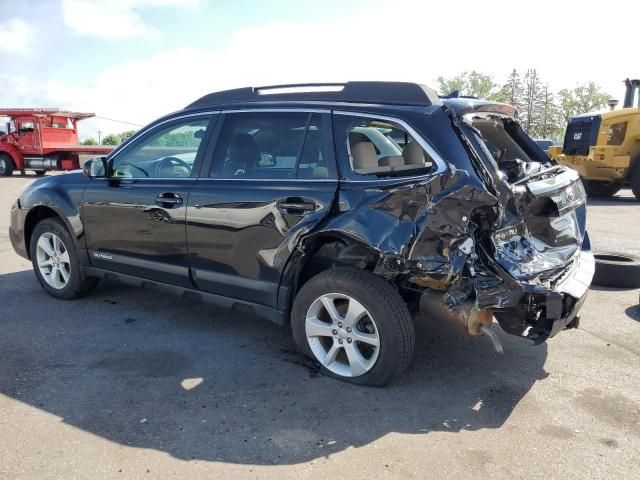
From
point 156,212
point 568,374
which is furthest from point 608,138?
point 156,212

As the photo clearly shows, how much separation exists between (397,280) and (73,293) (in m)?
3.25

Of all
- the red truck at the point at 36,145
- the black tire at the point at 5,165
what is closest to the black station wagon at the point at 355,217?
the red truck at the point at 36,145

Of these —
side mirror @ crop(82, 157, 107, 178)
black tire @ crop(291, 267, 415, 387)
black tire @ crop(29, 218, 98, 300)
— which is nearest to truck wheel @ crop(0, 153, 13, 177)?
black tire @ crop(29, 218, 98, 300)

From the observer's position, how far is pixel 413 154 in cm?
337

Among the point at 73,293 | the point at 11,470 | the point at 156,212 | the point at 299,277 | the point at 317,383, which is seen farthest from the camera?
the point at 73,293

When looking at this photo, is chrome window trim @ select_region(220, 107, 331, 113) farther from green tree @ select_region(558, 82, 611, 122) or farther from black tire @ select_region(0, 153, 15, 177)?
green tree @ select_region(558, 82, 611, 122)

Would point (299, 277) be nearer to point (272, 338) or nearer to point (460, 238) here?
point (272, 338)

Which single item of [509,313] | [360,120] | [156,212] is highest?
[360,120]

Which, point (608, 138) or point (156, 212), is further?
point (608, 138)

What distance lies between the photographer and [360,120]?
11.7 feet

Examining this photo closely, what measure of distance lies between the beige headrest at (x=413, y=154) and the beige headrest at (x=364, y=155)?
20 centimetres

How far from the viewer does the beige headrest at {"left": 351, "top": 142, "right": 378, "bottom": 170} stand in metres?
3.49

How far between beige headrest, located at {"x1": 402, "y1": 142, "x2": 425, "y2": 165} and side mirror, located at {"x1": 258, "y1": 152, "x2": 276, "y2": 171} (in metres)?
0.94

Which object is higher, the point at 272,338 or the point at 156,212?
the point at 156,212
